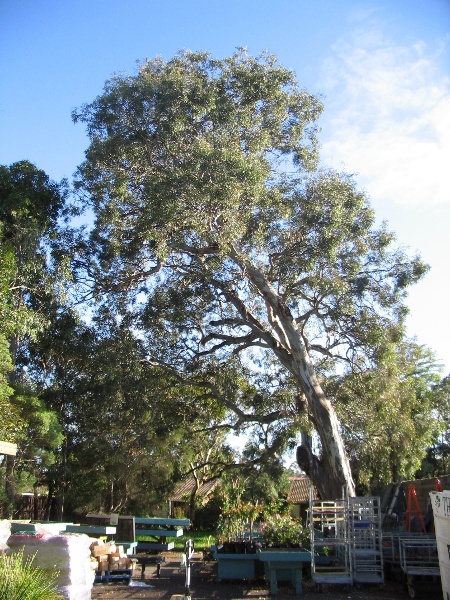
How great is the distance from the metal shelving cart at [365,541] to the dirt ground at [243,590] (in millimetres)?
288

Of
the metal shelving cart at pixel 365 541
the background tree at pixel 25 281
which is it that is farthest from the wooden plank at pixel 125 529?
Result: the metal shelving cart at pixel 365 541

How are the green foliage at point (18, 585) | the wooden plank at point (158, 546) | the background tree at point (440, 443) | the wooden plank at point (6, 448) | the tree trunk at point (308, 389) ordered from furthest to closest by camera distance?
1. the background tree at point (440, 443)
2. the tree trunk at point (308, 389)
3. the wooden plank at point (158, 546)
4. the wooden plank at point (6, 448)
5. the green foliage at point (18, 585)

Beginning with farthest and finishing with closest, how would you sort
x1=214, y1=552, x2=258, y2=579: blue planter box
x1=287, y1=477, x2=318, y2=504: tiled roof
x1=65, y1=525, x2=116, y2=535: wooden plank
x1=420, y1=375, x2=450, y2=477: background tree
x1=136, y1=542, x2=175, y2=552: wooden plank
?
1. x1=287, y1=477, x2=318, y2=504: tiled roof
2. x1=420, y1=375, x2=450, y2=477: background tree
3. x1=136, y1=542, x2=175, y2=552: wooden plank
4. x1=214, y1=552, x2=258, y2=579: blue planter box
5. x1=65, y1=525, x2=116, y2=535: wooden plank

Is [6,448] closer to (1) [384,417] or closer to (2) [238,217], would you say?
(2) [238,217]

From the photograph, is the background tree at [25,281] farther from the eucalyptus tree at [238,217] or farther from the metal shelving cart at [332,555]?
the metal shelving cart at [332,555]

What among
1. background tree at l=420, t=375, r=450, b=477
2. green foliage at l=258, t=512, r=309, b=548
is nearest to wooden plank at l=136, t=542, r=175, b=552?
green foliage at l=258, t=512, r=309, b=548

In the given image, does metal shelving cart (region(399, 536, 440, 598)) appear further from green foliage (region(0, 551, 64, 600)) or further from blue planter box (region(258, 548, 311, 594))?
green foliage (region(0, 551, 64, 600))

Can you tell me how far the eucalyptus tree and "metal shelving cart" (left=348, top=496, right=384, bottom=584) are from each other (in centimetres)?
308

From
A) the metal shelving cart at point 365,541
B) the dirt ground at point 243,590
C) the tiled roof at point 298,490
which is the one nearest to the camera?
the dirt ground at point 243,590

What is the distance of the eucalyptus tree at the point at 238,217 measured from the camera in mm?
14703

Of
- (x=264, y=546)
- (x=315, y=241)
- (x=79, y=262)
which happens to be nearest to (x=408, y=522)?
(x=264, y=546)

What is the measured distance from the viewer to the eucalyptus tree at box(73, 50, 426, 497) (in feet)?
48.2

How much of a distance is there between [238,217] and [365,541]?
7.90 m

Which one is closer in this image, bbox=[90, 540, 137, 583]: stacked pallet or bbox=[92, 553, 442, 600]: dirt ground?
bbox=[92, 553, 442, 600]: dirt ground
